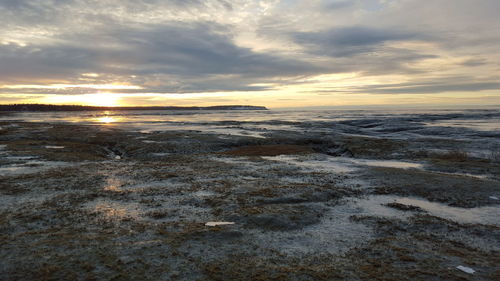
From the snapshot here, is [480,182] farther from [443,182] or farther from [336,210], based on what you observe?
[336,210]

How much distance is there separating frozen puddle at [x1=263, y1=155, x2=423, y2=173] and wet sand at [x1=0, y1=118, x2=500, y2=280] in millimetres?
593

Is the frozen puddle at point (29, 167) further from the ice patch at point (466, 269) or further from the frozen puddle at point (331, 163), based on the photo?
the ice patch at point (466, 269)

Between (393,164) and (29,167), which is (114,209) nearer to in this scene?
(29,167)

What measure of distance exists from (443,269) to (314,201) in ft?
20.2

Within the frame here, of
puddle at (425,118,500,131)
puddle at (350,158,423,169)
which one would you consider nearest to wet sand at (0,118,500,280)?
puddle at (350,158,423,169)

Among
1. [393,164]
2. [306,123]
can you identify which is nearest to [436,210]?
[393,164]

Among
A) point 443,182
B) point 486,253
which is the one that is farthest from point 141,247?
point 443,182

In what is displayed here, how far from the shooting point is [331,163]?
23.5 metres

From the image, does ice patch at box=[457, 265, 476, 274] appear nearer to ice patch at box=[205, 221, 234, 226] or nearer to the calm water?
ice patch at box=[205, 221, 234, 226]

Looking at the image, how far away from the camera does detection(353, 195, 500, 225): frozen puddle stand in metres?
11.3

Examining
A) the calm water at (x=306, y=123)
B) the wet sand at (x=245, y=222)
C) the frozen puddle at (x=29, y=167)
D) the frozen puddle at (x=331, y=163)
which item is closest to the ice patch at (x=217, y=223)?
the wet sand at (x=245, y=222)

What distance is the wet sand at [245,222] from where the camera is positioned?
7.36 metres

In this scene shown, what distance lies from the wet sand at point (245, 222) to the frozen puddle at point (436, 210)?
42 millimetres

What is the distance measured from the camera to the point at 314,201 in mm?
13195
